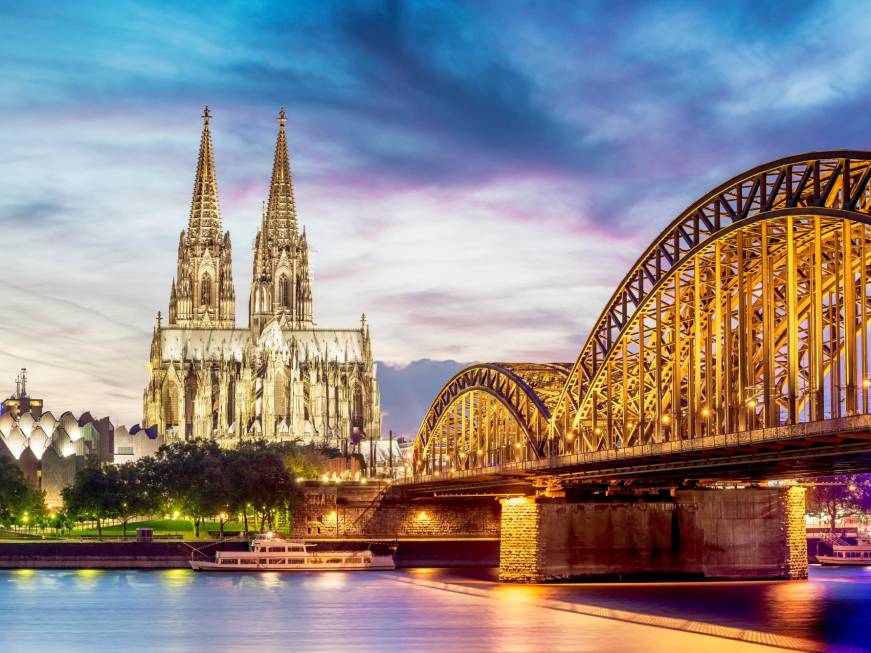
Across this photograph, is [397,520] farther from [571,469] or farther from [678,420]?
[678,420]

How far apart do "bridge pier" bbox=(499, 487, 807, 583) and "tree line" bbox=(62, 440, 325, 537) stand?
49336 millimetres

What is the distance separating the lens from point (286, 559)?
125m

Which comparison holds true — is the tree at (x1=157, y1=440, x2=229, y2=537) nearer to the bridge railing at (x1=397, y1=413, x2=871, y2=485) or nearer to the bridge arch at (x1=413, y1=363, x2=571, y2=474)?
the bridge arch at (x1=413, y1=363, x2=571, y2=474)

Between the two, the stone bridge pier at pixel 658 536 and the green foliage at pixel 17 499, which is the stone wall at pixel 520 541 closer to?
the stone bridge pier at pixel 658 536

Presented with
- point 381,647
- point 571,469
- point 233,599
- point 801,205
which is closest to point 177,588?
point 233,599

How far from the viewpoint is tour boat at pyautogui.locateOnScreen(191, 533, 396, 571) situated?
12181 centimetres

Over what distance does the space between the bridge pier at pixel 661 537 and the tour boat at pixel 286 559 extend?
31.6 m

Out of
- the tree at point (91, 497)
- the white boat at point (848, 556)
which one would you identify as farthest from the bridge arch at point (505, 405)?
the tree at point (91, 497)

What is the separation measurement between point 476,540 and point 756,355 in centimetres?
6199

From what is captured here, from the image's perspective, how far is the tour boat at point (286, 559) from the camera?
122 m

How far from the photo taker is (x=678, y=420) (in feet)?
232

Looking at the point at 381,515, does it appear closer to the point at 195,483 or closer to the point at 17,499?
the point at 195,483

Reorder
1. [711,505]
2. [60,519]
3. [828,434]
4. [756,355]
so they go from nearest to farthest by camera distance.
Result: [828,434]
[756,355]
[711,505]
[60,519]

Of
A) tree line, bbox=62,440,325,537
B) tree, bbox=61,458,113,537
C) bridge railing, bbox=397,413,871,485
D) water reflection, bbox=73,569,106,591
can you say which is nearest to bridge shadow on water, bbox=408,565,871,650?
bridge railing, bbox=397,413,871,485
